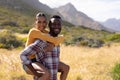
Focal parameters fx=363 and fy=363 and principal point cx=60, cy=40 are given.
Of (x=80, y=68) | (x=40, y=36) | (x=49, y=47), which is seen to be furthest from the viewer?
(x=80, y=68)

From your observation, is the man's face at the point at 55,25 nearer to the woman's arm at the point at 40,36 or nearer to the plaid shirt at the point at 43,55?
Answer: the woman's arm at the point at 40,36

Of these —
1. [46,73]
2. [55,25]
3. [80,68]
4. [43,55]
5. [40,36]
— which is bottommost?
[80,68]

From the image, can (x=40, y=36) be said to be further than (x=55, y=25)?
No

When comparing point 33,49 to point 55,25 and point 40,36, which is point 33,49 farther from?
point 55,25

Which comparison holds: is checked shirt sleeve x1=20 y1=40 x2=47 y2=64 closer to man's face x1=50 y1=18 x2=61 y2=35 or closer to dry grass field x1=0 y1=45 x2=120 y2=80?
man's face x1=50 y1=18 x2=61 y2=35

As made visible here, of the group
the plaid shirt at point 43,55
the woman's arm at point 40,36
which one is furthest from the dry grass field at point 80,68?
the woman's arm at point 40,36

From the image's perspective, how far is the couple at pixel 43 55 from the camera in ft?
19.7

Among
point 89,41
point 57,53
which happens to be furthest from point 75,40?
point 57,53

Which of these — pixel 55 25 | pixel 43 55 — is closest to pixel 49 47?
pixel 43 55

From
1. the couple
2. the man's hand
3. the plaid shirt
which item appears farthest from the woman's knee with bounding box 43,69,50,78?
the man's hand

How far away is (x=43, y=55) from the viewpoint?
244 inches

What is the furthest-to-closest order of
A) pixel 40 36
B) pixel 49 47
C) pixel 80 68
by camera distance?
1. pixel 80 68
2. pixel 49 47
3. pixel 40 36

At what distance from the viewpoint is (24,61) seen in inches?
234

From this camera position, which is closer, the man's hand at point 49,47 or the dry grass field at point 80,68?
the man's hand at point 49,47
